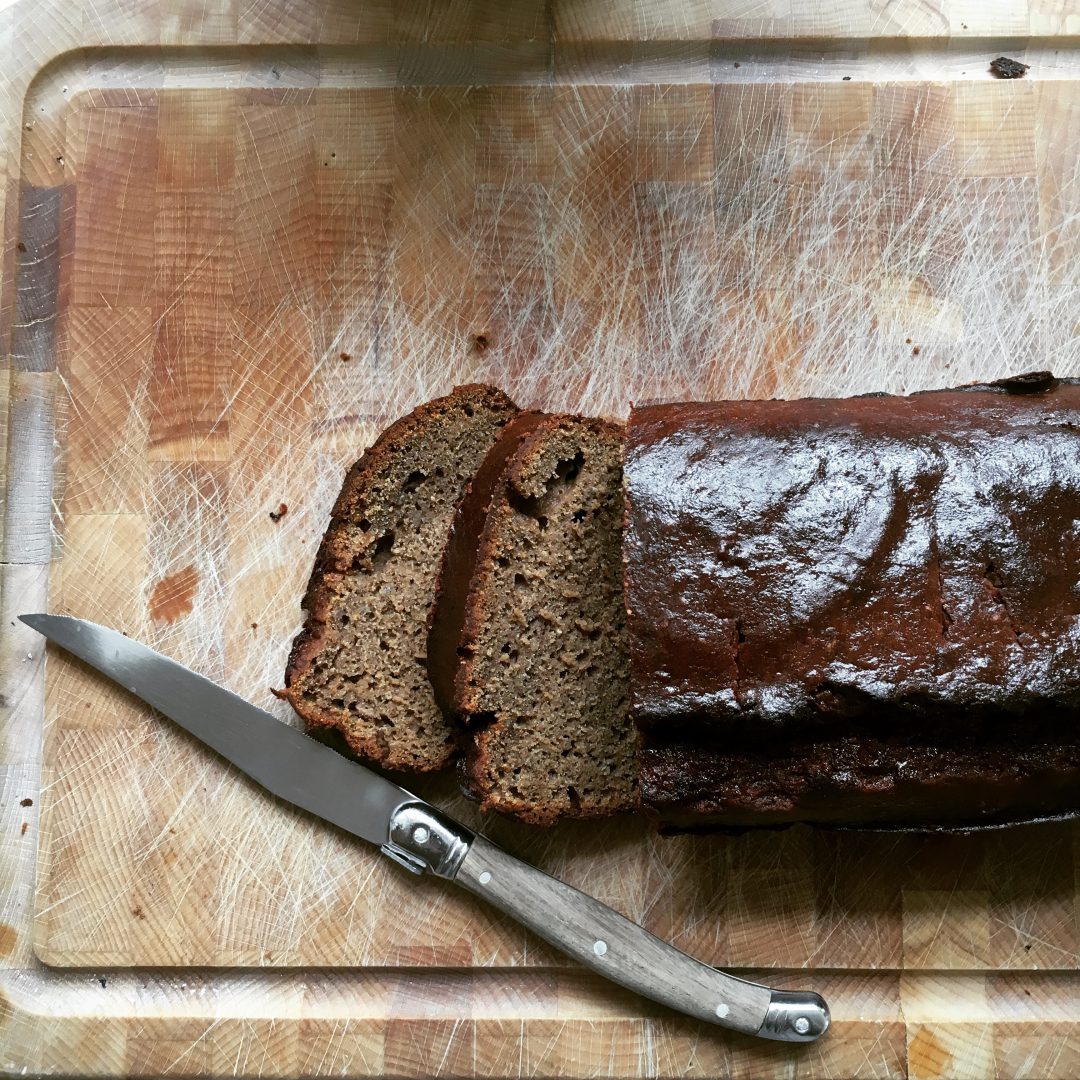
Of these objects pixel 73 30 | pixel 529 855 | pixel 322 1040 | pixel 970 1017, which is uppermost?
pixel 73 30

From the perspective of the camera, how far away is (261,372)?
3.35m

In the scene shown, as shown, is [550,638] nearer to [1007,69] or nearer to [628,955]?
[628,955]

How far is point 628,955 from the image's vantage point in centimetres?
299

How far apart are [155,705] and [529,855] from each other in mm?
1280

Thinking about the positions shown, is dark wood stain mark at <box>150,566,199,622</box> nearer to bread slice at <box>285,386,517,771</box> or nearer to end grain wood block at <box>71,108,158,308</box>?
bread slice at <box>285,386,517,771</box>

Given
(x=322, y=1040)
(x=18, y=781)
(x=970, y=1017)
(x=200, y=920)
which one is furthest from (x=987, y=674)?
(x=18, y=781)

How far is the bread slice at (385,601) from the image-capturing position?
3020mm

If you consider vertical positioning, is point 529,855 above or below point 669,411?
below

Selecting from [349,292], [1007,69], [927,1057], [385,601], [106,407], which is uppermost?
[1007,69]

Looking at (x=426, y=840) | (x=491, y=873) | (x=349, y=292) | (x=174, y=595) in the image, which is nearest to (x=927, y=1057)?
(x=491, y=873)

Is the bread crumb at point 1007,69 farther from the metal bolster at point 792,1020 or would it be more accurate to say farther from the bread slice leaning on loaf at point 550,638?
the metal bolster at point 792,1020

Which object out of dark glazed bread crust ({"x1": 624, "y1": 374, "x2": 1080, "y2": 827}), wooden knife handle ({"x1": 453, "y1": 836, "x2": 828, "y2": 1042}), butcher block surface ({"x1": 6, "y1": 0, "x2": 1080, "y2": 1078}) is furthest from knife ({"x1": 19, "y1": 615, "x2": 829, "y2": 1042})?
dark glazed bread crust ({"x1": 624, "y1": 374, "x2": 1080, "y2": 827})

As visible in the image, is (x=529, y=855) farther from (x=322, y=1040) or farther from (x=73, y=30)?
(x=73, y=30)

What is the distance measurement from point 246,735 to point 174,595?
21.2 inches
